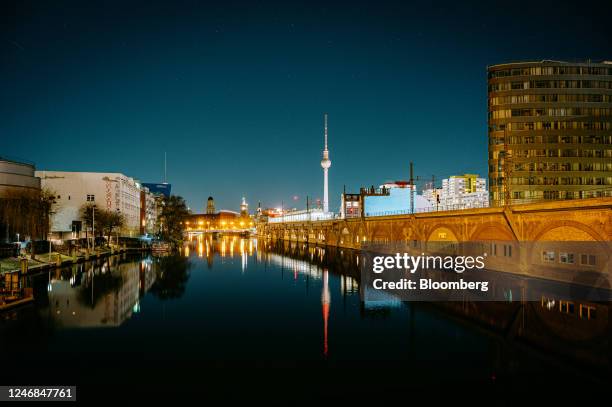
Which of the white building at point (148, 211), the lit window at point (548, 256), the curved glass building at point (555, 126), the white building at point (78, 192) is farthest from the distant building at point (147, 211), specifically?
the lit window at point (548, 256)

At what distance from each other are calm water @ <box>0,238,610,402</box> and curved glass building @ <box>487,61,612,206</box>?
58726 millimetres

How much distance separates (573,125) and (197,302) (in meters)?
77.9

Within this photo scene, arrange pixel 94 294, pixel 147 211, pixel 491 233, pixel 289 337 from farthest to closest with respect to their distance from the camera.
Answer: pixel 147 211 → pixel 491 233 → pixel 94 294 → pixel 289 337

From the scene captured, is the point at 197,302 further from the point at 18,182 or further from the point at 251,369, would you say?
the point at 18,182

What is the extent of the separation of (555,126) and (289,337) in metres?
78.6

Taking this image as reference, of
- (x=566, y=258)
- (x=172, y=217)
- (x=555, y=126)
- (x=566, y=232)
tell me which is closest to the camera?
(x=566, y=232)

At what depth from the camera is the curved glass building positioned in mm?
81312

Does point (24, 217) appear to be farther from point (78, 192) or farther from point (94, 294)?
point (78, 192)

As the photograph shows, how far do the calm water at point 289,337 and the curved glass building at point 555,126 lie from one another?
58726 mm

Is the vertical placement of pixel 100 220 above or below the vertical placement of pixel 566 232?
above

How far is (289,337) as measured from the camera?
2481 centimetres

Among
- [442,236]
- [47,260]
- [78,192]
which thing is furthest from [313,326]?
[78,192]

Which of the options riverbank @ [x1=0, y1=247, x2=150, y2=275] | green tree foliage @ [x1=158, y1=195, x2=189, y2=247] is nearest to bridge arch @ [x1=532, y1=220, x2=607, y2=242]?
riverbank @ [x1=0, y1=247, x2=150, y2=275]

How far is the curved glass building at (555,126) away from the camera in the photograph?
81312 mm
